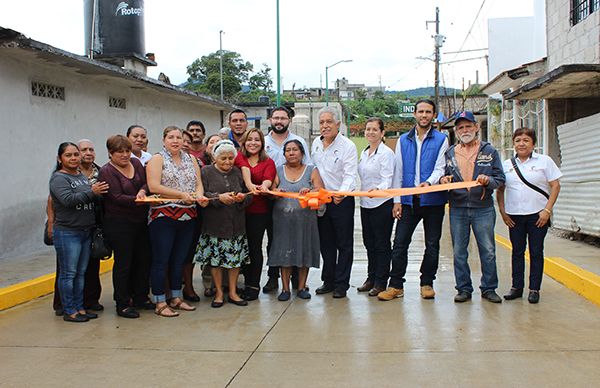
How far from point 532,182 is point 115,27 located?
12.9 metres

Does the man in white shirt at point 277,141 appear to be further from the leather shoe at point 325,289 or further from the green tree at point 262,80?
the green tree at point 262,80

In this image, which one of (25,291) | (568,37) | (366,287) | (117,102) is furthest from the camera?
(117,102)

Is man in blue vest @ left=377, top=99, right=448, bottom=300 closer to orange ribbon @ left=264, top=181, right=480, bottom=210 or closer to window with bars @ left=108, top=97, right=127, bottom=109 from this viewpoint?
orange ribbon @ left=264, top=181, right=480, bottom=210

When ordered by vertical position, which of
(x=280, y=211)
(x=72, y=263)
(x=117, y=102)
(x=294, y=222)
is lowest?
(x=72, y=263)

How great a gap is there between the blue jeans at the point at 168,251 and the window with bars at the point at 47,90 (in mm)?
4904

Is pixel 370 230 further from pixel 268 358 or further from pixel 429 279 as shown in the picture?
pixel 268 358


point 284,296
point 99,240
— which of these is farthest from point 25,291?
point 284,296

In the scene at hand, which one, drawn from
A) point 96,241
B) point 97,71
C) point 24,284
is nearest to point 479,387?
point 96,241

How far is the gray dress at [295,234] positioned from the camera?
20.5 ft

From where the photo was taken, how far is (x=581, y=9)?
10.6 meters

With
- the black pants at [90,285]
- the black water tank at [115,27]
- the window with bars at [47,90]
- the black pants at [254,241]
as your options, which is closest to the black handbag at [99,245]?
the black pants at [90,285]

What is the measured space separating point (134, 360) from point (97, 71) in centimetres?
707

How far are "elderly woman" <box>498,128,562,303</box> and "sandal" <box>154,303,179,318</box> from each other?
339 cm

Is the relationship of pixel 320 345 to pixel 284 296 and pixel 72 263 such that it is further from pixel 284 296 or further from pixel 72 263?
pixel 72 263
